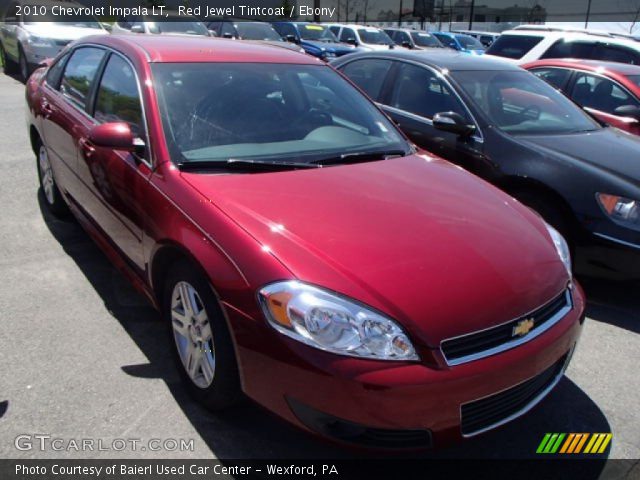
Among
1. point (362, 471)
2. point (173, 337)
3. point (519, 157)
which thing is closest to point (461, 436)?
point (362, 471)

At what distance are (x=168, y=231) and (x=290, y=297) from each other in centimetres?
84

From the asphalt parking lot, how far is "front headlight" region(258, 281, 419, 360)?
0.40 metres

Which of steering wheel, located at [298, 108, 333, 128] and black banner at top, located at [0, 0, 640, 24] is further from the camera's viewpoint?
black banner at top, located at [0, 0, 640, 24]

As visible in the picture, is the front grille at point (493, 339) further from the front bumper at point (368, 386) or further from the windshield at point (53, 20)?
the windshield at point (53, 20)

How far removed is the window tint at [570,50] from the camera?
9008mm

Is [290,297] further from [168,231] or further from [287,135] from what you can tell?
[287,135]

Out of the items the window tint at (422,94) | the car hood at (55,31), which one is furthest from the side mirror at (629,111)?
the car hood at (55,31)

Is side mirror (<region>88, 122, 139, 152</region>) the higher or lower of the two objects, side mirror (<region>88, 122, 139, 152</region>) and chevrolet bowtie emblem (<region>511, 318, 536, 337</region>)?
the higher

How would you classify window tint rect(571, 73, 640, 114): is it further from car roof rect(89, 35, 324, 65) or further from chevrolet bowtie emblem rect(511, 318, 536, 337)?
chevrolet bowtie emblem rect(511, 318, 536, 337)

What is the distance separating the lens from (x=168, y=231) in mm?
2703

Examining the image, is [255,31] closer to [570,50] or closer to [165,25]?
[165,25]

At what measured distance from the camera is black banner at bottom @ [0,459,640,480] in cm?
236

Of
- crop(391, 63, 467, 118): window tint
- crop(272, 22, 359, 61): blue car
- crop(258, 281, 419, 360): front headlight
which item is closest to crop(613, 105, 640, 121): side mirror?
crop(391, 63, 467, 118): window tint

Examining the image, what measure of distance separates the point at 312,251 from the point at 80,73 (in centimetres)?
282
